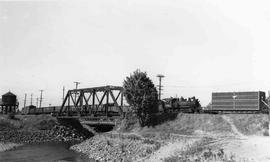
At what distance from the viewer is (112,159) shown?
4275cm

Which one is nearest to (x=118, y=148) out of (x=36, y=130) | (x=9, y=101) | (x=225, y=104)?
(x=225, y=104)

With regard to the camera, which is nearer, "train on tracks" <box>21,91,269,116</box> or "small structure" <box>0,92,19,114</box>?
"train on tracks" <box>21,91,269,116</box>

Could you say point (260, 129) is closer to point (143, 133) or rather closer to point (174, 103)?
point (143, 133)

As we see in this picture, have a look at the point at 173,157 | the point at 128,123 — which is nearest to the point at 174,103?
the point at 128,123

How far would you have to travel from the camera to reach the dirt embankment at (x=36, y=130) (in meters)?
73.4

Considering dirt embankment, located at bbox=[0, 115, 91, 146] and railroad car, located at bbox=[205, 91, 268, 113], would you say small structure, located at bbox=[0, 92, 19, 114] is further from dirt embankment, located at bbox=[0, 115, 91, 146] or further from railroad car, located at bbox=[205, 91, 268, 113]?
railroad car, located at bbox=[205, 91, 268, 113]

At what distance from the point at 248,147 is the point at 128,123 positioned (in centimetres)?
3046

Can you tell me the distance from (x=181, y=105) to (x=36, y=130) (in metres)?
41.0

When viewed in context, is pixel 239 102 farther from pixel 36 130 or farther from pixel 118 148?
pixel 36 130

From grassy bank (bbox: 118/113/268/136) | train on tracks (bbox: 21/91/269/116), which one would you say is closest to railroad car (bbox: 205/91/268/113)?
train on tracks (bbox: 21/91/269/116)

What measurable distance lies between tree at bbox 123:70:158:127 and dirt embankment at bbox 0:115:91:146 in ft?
94.7

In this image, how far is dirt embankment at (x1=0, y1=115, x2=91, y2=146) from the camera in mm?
73375

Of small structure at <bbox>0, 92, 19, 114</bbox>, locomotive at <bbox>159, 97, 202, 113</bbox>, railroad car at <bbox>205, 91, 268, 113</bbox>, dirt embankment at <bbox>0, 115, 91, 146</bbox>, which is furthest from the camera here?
small structure at <bbox>0, 92, 19, 114</bbox>

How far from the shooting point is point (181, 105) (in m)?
64.4
